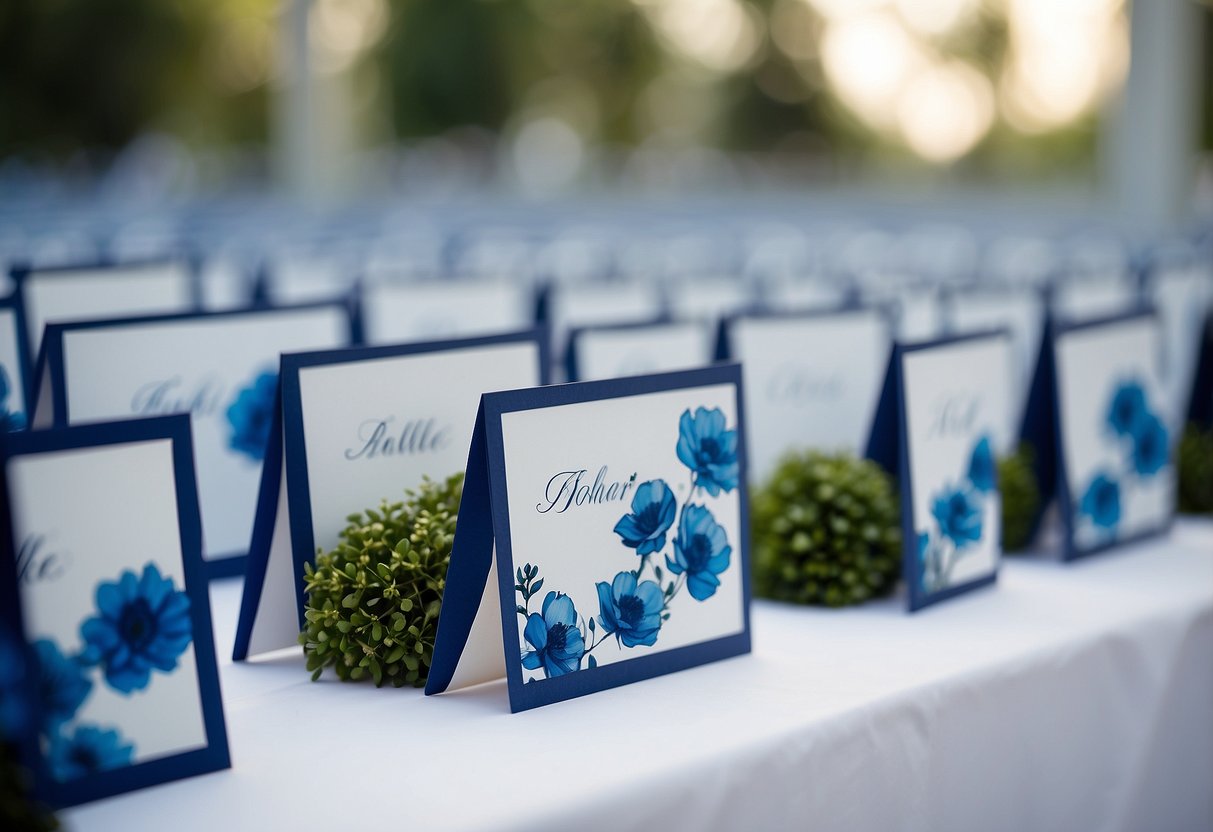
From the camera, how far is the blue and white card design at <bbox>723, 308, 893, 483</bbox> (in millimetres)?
1635

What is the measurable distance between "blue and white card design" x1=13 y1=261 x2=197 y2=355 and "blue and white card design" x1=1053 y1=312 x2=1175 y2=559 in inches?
51.8

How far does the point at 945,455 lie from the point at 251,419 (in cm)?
86

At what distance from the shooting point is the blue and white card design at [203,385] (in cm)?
130

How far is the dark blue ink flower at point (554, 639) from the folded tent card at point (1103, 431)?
2.65ft

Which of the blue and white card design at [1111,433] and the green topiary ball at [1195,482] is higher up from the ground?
the blue and white card design at [1111,433]

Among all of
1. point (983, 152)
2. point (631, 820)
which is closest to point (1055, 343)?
point (631, 820)

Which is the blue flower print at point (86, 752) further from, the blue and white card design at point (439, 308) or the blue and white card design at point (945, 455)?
the blue and white card design at point (439, 308)

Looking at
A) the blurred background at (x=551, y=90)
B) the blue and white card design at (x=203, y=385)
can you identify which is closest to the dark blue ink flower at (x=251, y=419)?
the blue and white card design at (x=203, y=385)

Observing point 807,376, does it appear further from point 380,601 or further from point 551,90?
point 551,90

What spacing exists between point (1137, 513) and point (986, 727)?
639mm

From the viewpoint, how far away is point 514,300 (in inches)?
90.7

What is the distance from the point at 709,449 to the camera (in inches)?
45.9

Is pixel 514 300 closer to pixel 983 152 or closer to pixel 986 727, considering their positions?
pixel 986 727

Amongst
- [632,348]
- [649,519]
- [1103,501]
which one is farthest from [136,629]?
[1103,501]
